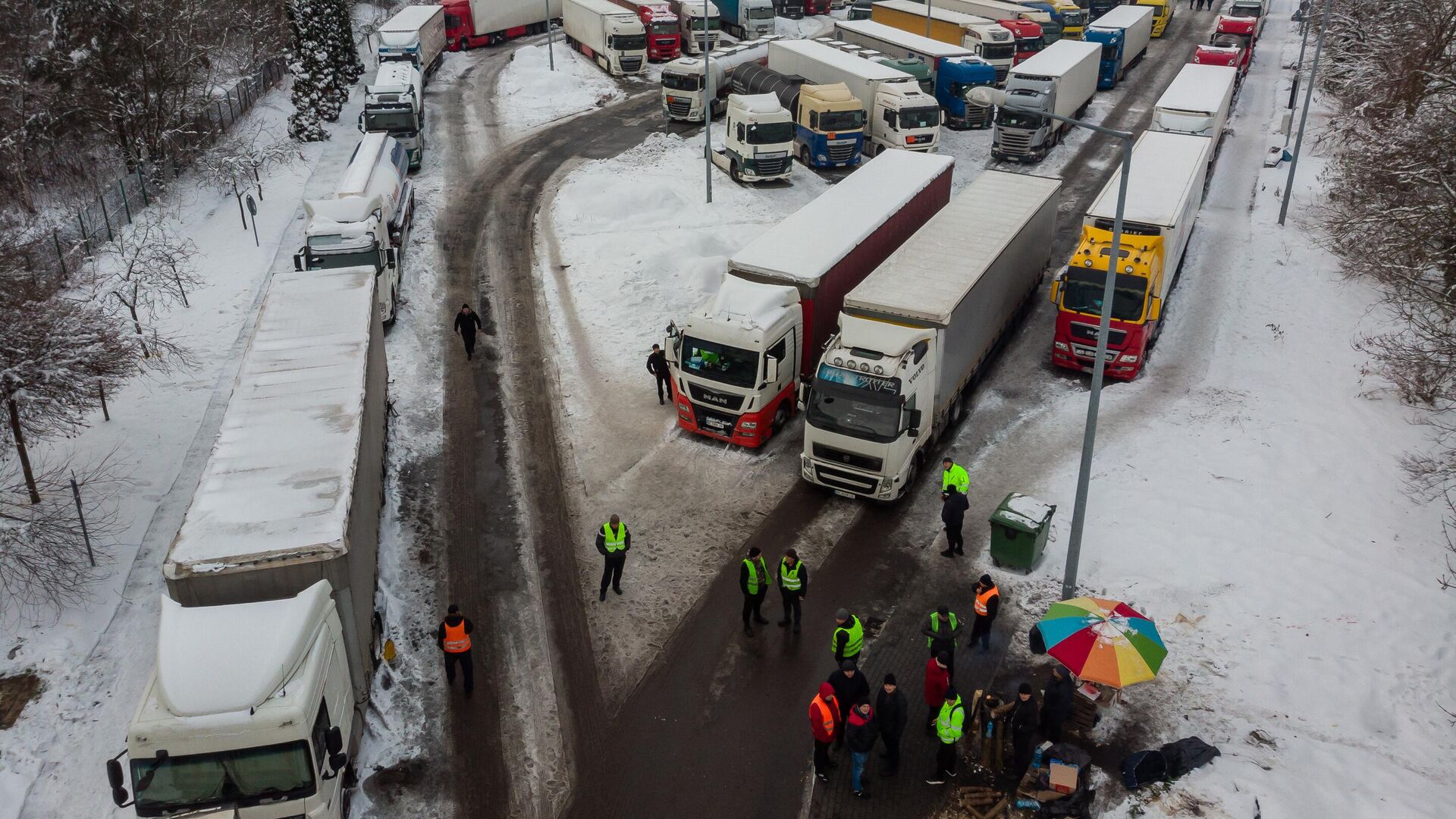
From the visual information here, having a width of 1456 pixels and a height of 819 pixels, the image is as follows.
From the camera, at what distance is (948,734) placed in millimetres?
11727

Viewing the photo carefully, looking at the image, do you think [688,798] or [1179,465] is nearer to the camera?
[688,798]

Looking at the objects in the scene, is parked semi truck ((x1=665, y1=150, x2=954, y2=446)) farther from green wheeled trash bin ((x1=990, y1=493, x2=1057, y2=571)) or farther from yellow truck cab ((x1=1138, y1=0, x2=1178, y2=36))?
yellow truck cab ((x1=1138, y1=0, x2=1178, y2=36))

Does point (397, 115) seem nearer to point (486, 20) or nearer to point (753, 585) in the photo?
point (486, 20)

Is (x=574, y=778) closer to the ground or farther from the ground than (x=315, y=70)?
closer to the ground

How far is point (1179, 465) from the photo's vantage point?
18312 mm

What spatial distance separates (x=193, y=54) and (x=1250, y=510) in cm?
3254

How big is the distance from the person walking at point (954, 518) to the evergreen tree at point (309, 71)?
98.9ft

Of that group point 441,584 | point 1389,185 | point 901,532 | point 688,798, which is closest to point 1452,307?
point 1389,185

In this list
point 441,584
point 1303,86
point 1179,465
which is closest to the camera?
point 441,584

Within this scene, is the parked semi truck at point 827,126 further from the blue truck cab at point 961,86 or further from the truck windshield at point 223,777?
the truck windshield at point 223,777

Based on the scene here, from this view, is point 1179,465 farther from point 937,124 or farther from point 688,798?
point 937,124

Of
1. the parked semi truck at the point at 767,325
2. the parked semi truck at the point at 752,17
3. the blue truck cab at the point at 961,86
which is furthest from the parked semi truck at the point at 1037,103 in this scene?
the parked semi truck at the point at 752,17

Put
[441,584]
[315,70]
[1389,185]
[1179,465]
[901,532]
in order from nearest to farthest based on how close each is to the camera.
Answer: [441,584], [901,532], [1179,465], [1389,185], [315,70]

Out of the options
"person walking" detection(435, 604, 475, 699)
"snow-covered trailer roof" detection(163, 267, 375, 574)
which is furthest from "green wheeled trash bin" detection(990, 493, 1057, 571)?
"snow-covered trailer roof" detection(163, 267, 375, 574)
